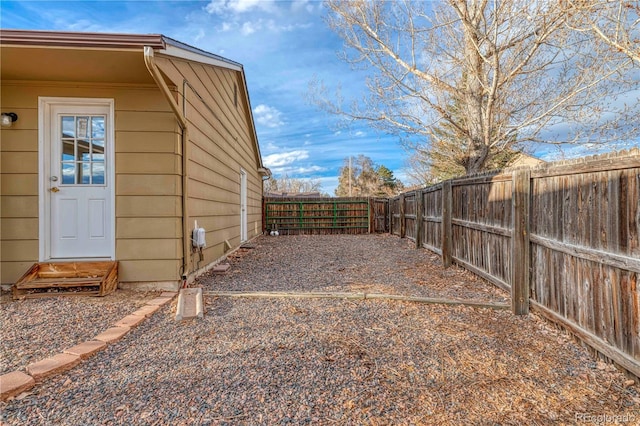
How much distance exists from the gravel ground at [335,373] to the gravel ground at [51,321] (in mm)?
382

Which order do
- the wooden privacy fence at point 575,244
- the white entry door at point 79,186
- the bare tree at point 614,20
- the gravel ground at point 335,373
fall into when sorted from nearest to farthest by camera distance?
the gravel ground at point 335,373 → the wooden privacy fence at point 575,244 → the white entry door at point 79,186 → the bare tree at point 614,20

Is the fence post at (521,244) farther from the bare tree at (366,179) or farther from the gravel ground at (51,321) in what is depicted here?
the bare tree at (366,179)

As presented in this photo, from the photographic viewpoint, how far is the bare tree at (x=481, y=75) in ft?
21.4

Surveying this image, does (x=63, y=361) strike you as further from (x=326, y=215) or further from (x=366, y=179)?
(x=366, y=179)

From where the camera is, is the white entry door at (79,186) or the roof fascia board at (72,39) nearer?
the roof fascia board at (72,39)

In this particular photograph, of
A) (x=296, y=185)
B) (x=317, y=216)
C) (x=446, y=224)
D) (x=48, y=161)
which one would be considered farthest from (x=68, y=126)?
(x=296, y=185)

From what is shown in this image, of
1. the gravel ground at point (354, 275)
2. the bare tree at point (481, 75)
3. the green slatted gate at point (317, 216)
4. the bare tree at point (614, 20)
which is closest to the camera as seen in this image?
the gravel ground at point (354, 275)

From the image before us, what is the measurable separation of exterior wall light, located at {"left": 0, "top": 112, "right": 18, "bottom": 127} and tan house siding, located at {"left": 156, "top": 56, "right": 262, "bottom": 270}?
184 cm

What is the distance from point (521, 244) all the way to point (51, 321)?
14.8ft

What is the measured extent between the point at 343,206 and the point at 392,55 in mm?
6380

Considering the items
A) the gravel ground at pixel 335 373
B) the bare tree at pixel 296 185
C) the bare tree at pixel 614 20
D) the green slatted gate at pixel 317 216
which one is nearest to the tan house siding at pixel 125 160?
the gravel ground at pixel 335 373

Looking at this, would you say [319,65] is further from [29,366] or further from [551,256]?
[29,366]

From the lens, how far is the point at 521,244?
10.6 ft

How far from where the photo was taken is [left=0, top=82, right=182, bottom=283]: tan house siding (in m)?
3.73
